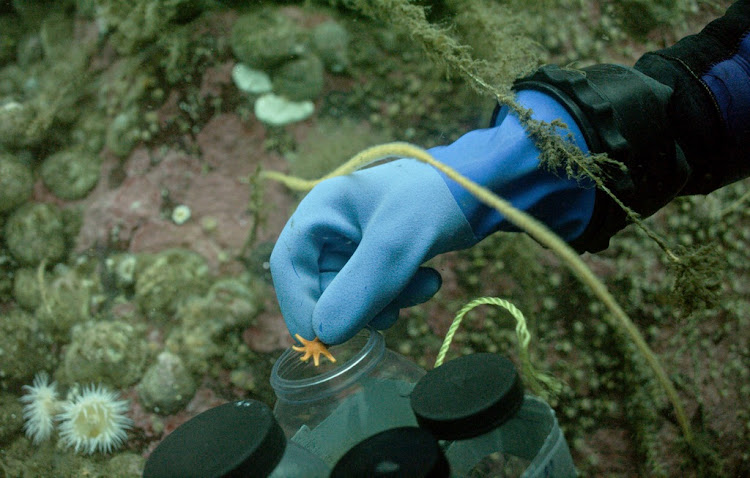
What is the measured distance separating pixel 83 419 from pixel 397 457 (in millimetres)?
2001

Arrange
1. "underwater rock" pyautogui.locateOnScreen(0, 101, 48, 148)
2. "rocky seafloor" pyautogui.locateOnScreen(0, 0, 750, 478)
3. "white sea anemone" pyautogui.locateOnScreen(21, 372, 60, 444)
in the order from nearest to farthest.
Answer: "rocky seafloor" pyautogui.locateOnScreen(0, 0, 750, 478) < "white sea anemone" pyautogui.locateOnScreen(21, 372, 60, 444) < "underwater rock" pyautogui.locateOnScreen(0, 101, 48, 148)

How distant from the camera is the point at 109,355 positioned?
223cm

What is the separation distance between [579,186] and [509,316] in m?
0.92

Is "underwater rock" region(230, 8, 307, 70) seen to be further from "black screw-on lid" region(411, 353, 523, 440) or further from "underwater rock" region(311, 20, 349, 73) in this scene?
"black screw-on lid" region(411, 353, 523, 440)

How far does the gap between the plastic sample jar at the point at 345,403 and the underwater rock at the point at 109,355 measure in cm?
130

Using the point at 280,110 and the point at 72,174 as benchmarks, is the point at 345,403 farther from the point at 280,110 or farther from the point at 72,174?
the point at 72,174

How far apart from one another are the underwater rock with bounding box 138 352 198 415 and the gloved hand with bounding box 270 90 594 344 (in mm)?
1063

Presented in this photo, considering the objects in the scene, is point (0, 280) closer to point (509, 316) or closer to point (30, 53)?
point (30, 53)

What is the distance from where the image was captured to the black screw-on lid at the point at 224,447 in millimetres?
975

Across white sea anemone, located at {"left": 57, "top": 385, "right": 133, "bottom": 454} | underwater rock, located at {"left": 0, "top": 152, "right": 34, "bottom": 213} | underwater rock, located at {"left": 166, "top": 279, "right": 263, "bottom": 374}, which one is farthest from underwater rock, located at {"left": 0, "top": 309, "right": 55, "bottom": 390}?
underwater rock, located at {"left": 166, "top": 279, "right": 263, "bottom": 374}

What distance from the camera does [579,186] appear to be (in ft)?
4.52

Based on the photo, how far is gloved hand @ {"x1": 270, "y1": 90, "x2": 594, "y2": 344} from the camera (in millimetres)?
1322

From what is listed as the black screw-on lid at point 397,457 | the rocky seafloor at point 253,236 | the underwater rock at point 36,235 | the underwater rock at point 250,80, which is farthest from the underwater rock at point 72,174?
the black screw-on lid at point 397,457

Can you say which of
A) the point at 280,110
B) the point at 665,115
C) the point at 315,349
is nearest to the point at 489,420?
the point at 315,349
